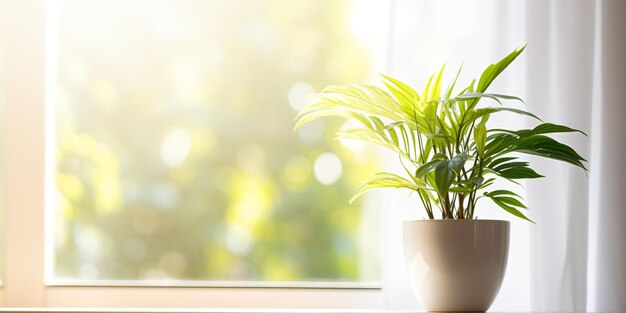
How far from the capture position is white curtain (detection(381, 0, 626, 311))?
1.51 metres

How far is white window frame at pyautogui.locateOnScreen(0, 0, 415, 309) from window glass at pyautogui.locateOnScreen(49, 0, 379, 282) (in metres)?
0.06

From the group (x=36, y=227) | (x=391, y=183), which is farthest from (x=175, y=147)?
(x=391, y=183)

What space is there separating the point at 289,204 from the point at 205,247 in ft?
0.70

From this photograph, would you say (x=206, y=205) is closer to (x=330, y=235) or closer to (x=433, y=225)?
(x=330, y=235)

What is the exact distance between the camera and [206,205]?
175 cm

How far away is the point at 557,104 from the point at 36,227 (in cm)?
112

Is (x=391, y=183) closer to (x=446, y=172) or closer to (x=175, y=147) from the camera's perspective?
(x=446, y=172)

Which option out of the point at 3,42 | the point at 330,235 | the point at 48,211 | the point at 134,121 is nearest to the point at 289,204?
the point at 330,235

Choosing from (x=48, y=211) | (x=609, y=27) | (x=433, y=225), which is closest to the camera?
(x=433, y=225)

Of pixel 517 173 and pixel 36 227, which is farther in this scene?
pixel 36 227

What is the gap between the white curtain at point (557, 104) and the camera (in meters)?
1.51

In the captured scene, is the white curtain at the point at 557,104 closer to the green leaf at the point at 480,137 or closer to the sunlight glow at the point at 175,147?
the green leaf at the point at 480,137

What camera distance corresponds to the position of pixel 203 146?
1.76 meters

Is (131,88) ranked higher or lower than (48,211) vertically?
higher
